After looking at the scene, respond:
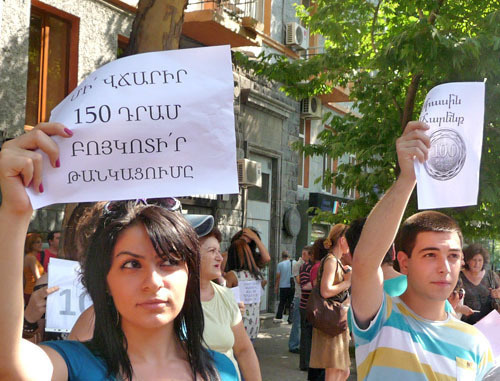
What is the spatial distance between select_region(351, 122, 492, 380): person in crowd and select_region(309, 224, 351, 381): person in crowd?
11.8ft

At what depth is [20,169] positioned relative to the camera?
68.1 inches

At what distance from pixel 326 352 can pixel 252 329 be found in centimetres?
86

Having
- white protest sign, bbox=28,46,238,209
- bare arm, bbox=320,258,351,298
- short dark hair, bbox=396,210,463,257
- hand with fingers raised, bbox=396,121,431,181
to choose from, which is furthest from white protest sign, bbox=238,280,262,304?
white protest sign, bbox=28,46,238,209

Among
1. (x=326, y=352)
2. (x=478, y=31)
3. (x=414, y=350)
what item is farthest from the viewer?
(x=478, y=31)

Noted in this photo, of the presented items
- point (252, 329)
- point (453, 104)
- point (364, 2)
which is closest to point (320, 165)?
point (364, 2)

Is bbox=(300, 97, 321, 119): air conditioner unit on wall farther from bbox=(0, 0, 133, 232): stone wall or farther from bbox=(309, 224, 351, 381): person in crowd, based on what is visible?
bbox=(309, 224, 351, 381): person in crowd

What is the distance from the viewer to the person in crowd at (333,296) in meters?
6.67

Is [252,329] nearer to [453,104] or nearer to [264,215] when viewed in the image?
[453,104]

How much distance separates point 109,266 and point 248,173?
12339 mm

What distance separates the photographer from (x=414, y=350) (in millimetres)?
2715

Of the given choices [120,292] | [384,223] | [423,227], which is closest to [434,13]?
[423,227]

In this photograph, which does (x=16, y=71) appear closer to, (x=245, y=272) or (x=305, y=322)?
(x=245, y=272)

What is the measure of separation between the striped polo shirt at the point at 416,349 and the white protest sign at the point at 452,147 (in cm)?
48

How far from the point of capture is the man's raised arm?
2688mm
